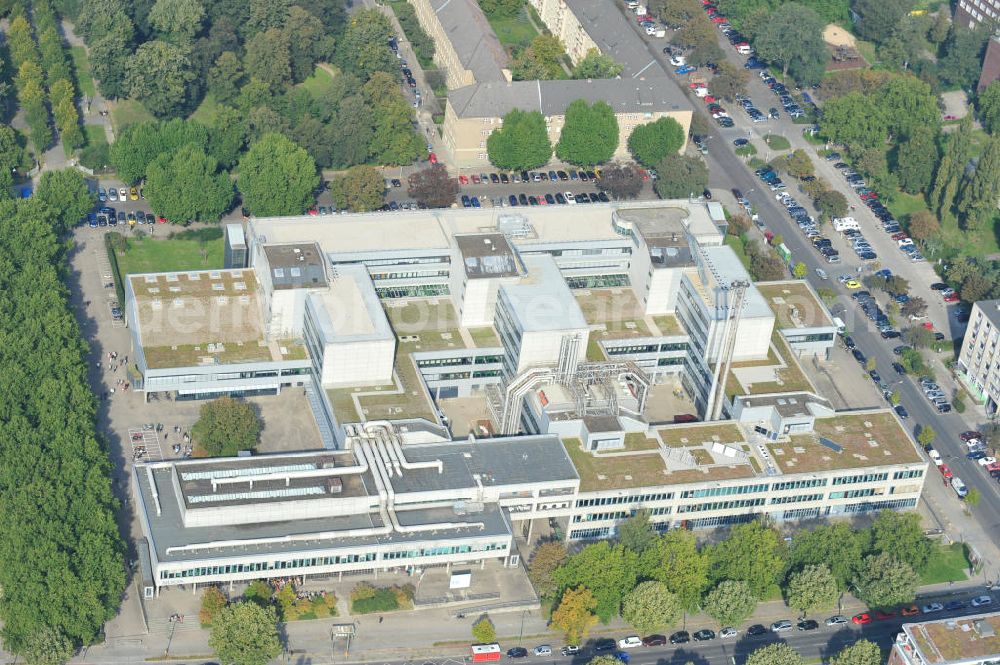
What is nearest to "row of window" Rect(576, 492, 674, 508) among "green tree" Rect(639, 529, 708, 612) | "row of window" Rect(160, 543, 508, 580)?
"green tree" Rect(639, 529, 708, 612)

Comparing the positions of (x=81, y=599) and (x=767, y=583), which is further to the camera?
(x=767, y=583)

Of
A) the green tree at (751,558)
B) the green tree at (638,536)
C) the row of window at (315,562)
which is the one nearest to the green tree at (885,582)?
the green tree at (751,558)

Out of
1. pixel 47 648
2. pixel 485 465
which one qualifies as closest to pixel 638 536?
pixel 485 465

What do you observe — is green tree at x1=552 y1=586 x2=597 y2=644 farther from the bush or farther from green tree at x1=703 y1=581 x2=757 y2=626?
the bush

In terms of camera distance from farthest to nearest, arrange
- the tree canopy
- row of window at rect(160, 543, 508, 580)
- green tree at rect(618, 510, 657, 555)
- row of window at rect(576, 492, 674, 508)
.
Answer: row of window at rect(576, 492, 674, 508)
green tree at rect(618, 510, 657, 555)
row of window at rect(160, 543, 508, 580)
the tree canopy

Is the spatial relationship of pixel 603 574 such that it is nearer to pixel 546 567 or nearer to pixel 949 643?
pixel 546 567

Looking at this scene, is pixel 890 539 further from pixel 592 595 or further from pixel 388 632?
pixel 388 632

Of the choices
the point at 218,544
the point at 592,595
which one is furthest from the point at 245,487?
the point at 592,595
